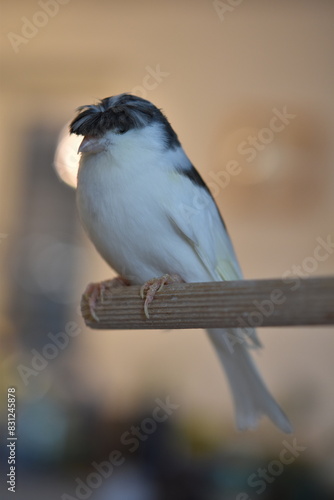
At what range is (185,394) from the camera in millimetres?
2387

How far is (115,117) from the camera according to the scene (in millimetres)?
965

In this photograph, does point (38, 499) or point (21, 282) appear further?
point (21, 282)

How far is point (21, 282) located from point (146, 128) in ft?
5.88

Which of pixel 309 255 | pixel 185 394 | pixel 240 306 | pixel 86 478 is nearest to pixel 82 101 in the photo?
pixel 309 255

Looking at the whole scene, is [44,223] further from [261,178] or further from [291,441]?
[291,441]

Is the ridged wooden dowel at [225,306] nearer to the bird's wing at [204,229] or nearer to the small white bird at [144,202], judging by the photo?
the small white bird at [144,202]

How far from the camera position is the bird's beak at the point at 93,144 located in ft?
3.14

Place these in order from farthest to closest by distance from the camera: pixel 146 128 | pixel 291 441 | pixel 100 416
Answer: pixel 100 416
pixel 291 441
pixel 146 128
